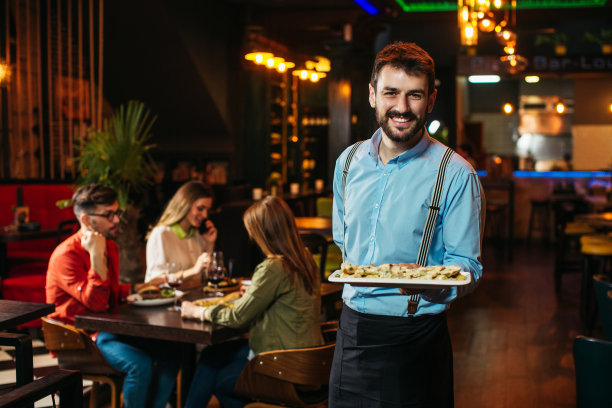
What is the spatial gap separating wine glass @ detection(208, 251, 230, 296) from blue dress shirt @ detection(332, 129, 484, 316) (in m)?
1.71

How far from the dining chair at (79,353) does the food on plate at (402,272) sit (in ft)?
6.38

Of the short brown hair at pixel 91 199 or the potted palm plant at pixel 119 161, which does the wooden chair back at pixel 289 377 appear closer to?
the short brown hair at pixel 91 199

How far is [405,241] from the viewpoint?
1.91m

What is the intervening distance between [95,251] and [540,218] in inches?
423

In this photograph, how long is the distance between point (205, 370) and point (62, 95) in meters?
7.51

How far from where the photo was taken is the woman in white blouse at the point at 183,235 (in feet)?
13.7

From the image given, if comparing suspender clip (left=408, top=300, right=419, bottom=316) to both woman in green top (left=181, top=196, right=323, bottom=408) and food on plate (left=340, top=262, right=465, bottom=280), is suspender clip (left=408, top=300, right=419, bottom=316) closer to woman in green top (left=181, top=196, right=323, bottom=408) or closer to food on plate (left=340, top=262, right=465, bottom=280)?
food on plate (left=340, top=262, right=465, bottom=280)

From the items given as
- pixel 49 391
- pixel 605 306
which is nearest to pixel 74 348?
pixel 49 391

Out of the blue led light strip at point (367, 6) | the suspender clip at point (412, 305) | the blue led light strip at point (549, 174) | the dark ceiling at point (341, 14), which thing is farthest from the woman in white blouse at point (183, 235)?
the blue led light strip at point (549, 174)

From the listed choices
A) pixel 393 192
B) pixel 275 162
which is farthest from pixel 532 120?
pixel 393 192

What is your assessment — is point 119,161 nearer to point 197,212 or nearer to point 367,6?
point 197,212

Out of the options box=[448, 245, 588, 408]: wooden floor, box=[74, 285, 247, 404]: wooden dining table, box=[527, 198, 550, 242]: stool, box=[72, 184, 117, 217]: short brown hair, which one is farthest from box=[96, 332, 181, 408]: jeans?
box=[527, 198, 550, 242]: stool

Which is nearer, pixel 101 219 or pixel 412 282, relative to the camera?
pixel 412 282

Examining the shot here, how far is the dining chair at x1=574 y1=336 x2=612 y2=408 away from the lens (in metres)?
2.57
